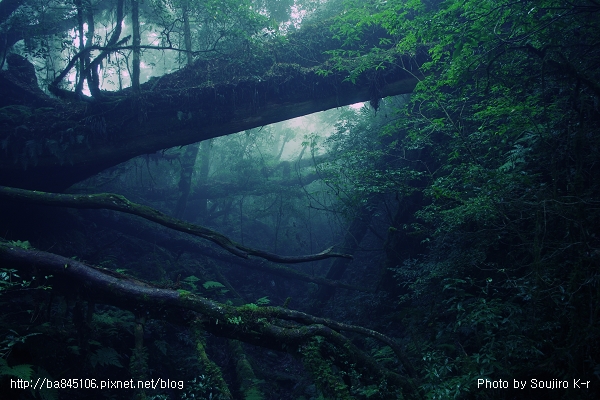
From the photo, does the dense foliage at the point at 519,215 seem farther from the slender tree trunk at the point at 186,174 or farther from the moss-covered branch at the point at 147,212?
the slender tree trunk at the point at 186,174

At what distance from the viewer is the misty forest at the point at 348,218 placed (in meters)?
4.02

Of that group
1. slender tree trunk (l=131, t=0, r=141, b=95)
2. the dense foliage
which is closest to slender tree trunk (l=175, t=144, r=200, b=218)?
slender tree trunk (l=131, t=0, r=141, b=95)

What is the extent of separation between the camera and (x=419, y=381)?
4395mm

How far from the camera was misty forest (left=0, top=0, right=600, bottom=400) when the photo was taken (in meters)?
4.02

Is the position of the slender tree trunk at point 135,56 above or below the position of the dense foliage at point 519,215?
above

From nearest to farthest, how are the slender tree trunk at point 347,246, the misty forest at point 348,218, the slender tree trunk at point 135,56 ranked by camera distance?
the misty forest at point 348,218 → the slender tree trunk at point 135,56 → the slender tree trunk at point 347,246

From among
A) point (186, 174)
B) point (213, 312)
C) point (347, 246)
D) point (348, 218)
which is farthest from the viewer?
point (186, 174)

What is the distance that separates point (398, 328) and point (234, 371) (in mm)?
3935

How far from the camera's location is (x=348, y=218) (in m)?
9.75

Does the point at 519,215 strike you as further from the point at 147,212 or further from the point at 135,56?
the point at 135,56

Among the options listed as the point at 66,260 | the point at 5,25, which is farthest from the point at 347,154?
the point at 5,25

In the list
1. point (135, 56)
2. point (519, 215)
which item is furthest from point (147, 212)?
point (519, 215)

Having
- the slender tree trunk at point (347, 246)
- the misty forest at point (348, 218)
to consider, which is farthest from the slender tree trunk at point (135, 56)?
the slender tree trunk at point (347, 246)

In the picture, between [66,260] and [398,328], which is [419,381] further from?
[66,260]
